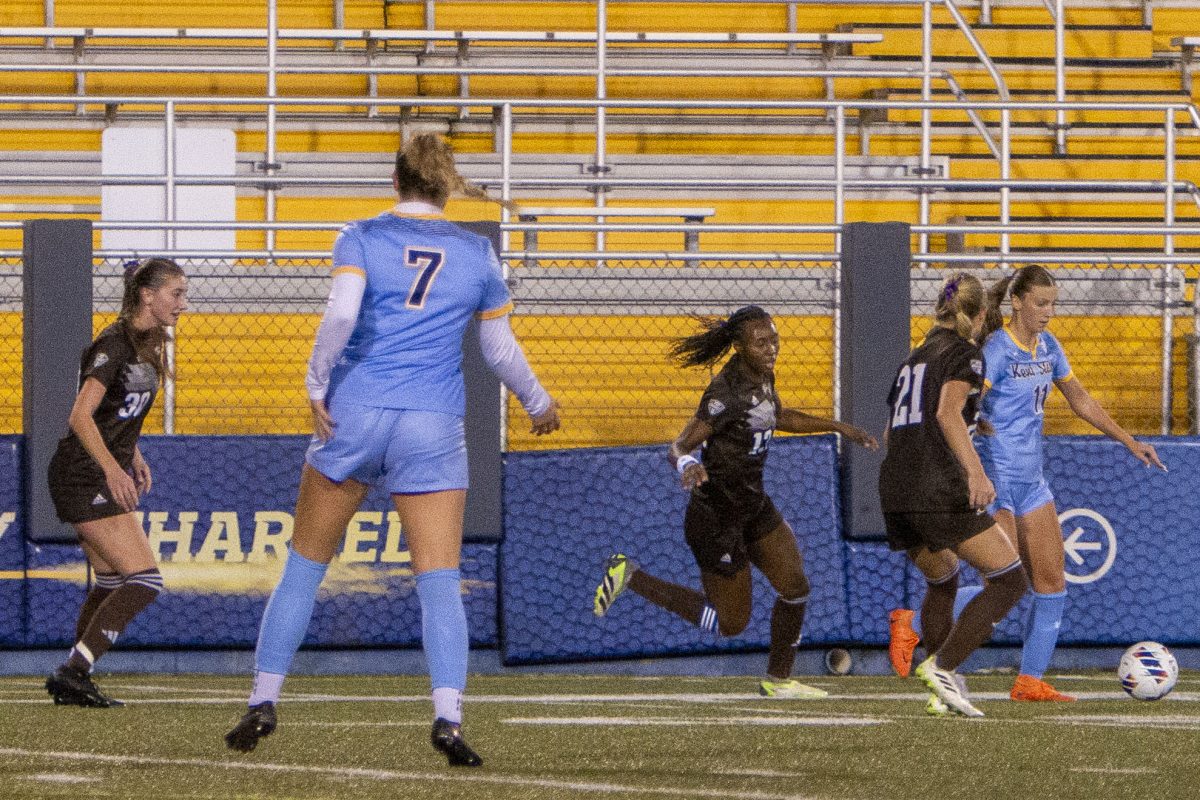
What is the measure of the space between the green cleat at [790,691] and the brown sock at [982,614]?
3.53 feet

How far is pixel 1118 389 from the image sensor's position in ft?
40.9

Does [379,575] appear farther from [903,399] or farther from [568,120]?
[568,120]

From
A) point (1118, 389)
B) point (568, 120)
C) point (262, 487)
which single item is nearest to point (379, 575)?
point (262, 487)

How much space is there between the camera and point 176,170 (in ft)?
42.8

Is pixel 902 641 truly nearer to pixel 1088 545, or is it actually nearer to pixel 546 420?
pixel 1088 545

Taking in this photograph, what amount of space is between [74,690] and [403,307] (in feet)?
10.5

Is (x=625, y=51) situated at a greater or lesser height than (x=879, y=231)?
greater

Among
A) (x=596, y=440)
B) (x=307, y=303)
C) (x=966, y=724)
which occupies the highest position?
(x=307, y=303)

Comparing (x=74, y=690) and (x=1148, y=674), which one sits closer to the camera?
(x=74, y=690)

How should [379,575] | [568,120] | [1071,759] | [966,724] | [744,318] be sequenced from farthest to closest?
[568,120]
[379,575]
[744,318]
[966,724]
[1071,759]

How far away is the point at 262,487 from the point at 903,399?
12.5ft

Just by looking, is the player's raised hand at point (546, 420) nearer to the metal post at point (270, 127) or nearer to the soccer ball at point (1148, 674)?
the soccer ball at point (1148, 674)

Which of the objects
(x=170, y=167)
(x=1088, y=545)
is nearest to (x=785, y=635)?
(x=1088, y=545)

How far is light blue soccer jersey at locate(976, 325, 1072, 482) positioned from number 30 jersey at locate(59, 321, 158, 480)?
3598mm
